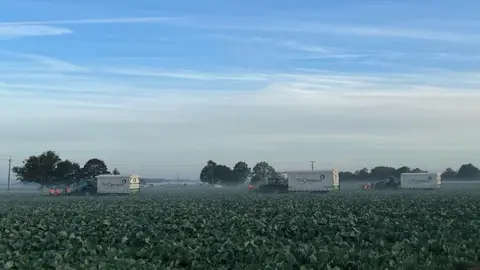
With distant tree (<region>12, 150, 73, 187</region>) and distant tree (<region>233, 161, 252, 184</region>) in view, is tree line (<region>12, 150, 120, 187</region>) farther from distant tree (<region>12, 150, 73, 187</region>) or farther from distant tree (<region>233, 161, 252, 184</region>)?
distant tree (<region>233, 161, 252, 184</region>)

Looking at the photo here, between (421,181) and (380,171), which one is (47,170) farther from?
(380,171)

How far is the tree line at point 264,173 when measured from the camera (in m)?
144

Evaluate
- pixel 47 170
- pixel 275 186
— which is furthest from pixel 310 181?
pixel 47 170

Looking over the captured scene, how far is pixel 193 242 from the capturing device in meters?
15.0

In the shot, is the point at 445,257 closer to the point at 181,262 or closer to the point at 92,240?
the point at 181,262

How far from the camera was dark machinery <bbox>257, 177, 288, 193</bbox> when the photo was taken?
2793 inches

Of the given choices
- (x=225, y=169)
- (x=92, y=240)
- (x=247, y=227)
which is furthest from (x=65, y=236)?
(x=225, y=169)

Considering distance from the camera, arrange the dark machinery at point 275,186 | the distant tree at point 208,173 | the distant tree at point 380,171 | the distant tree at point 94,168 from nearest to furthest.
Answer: the dark machinery at point 275,186, the distant tree at point 94,168, the distant tree at point 208,173, the distant tree at point 380,171

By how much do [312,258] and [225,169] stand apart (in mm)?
133994

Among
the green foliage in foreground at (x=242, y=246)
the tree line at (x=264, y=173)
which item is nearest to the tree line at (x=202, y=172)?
the tree line at (x=264, y=173)

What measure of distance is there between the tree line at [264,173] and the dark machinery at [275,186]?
63.5 meters

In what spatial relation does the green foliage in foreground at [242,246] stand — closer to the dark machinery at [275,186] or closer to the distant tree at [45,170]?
the dark machinery at [275,186]

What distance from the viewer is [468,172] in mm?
159750

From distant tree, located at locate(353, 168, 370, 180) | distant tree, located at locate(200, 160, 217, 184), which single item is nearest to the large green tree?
distant tree, located at locate(200, 160, 217, 184)
